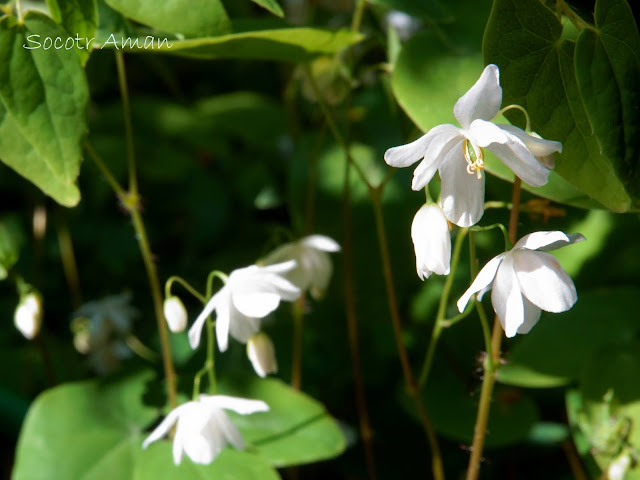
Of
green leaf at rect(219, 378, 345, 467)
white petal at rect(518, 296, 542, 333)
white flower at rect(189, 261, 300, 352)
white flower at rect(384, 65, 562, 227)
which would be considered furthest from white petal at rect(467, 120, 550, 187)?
green leaf at rect(219, 378, 345, 467)

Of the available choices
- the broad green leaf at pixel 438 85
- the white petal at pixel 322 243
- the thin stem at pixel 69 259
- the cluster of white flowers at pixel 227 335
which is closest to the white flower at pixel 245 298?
the cluster of white flowers at pixel 227 335

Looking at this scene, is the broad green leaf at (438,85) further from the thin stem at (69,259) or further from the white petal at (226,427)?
the thin stem at (69,259)

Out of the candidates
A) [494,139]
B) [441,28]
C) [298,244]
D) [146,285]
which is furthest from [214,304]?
[146,285]

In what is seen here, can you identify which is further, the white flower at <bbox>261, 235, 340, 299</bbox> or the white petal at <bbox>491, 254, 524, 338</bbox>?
the white flower at <bbox>261, 235, 340, 299</bbox>

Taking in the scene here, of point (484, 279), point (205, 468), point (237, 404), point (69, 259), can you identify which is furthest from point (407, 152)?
point (69, 259)

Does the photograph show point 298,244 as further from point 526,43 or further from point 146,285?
point 146,285

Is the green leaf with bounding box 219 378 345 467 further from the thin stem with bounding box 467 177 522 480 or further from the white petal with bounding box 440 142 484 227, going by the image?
the white petal with bounding box 440 142 484 227
